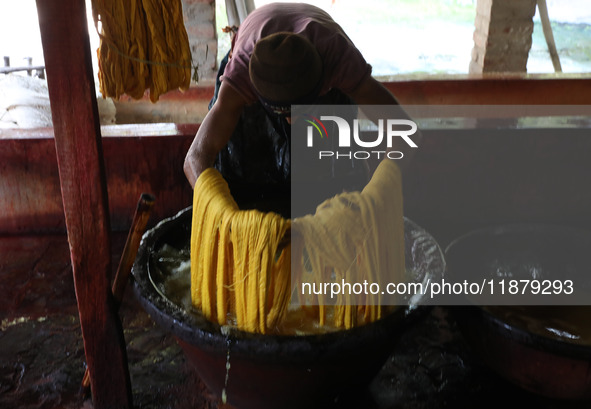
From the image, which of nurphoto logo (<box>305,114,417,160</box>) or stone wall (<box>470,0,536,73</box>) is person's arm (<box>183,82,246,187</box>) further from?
stone wall (<box>470,0,536,73</box>)

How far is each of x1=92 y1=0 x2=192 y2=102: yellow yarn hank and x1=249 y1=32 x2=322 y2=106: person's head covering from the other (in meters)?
0.37

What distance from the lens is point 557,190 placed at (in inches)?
135

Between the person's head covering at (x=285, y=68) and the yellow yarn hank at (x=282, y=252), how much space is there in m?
0.44

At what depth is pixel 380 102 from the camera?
97.6 inches

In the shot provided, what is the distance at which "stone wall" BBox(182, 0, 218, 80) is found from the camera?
5078mm

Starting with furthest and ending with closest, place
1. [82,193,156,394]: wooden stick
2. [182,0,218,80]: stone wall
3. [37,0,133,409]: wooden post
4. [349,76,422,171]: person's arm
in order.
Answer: [182,0,218,80]: stone wall, [349,76,422,171]: person's arm, [82,193,156,394]: wooden stick, [37,0,133,409]: wooden post

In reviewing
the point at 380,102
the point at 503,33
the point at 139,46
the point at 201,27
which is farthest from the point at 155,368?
the point at 503,33

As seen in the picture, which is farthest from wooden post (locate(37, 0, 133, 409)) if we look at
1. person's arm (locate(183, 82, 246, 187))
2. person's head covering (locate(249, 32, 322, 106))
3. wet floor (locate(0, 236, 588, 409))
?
person's head covering (locate(249, 32, 322, 106))

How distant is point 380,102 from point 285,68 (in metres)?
0.64

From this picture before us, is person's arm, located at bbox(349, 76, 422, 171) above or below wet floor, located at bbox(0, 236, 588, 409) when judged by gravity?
above

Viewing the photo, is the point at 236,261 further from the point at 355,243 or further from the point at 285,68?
the point at 285,68

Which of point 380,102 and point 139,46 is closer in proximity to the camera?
point 139,46

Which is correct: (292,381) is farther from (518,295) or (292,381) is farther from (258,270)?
(518,295)

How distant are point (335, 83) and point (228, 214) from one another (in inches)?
38.3
